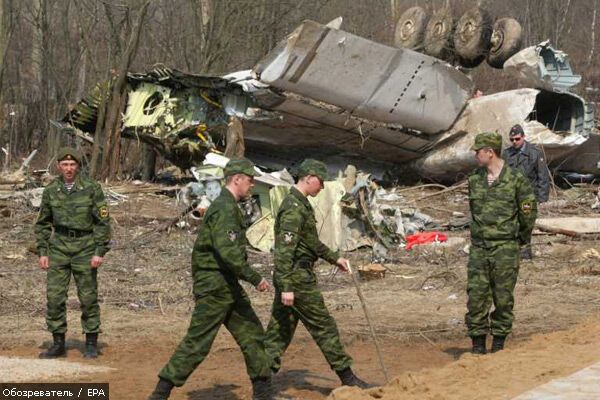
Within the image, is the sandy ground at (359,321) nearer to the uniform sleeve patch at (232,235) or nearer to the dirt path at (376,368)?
the dirt path at (376,368)

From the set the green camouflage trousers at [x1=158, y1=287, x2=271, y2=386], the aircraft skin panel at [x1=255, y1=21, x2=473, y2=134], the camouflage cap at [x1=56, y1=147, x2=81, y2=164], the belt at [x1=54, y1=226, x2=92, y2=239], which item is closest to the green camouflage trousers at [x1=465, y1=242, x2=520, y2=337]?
the green camouflage trousers at [x1=158, y1=287, x2=271, y2=386]

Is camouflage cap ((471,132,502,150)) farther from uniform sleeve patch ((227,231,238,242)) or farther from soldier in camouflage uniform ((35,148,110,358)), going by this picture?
soldier in camouflage uniform ((35,148,110,358))

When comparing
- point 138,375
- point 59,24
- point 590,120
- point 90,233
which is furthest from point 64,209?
point 59,24

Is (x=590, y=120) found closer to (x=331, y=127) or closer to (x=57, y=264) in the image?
(x=331, y=127)

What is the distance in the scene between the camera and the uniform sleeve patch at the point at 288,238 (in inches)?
277

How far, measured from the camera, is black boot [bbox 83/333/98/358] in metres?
8.42

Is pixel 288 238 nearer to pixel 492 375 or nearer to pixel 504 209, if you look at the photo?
pixel 492 375

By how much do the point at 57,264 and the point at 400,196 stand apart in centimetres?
1079

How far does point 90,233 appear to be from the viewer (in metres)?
8.48

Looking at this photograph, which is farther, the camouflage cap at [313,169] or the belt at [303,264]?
the belt at [303,264]

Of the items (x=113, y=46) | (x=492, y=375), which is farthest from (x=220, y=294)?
(x=113, y=46)

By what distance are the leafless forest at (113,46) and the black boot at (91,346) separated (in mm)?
12183

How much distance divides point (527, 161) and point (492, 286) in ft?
16.2

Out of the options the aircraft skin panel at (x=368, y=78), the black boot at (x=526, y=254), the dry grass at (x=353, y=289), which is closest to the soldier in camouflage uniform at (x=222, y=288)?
the dry grass at (x=353, y=289)
